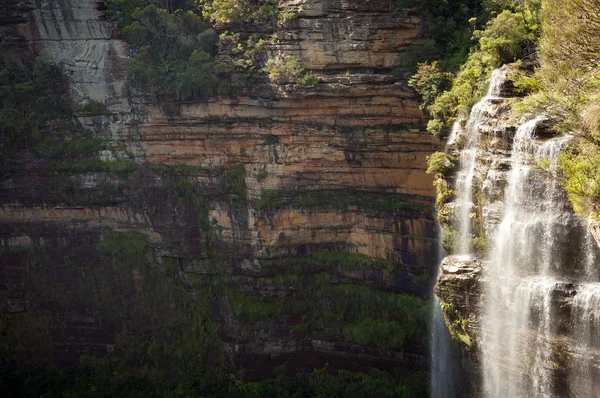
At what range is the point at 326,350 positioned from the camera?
21641 millimetres

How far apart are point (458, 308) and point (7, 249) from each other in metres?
18.7

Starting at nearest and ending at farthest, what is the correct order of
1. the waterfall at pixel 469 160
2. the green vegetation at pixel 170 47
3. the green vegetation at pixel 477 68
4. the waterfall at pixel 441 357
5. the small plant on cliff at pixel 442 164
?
the waterfall at pixel 469 160, the green vegetation at pixel 477 68, the small plant on cliff at pixel 442 164, the waterfall at pixel 441 357, the green vegetation at pixel 170 47

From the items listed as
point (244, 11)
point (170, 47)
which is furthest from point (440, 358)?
point (170, 47)

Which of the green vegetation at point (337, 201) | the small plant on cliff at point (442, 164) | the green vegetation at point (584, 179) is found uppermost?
the green vegetation at point (584, 179)

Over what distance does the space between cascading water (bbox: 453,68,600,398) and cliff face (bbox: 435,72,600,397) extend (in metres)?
0.02

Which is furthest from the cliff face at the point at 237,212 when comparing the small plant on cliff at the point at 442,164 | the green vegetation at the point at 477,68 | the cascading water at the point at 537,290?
the cascading water at the point at 537,290

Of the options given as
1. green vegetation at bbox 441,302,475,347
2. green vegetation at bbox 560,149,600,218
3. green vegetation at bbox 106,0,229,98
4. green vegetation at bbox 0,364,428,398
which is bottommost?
green vegetation at bbox 0,364,428,398

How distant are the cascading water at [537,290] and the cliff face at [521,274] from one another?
2 centimetres

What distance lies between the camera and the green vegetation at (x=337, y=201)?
65.3ft

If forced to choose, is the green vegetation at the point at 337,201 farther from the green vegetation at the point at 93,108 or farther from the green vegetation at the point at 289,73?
the green vegetation at the point at 93,108

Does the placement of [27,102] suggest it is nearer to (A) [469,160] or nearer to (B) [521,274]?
(A) [469,160]

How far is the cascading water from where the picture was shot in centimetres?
1075

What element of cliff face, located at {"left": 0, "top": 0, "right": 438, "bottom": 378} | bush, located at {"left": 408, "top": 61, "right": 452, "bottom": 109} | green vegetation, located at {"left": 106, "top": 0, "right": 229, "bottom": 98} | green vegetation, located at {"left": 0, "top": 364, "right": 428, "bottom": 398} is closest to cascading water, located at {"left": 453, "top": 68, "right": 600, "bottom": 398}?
bush, located at {"left": 408, "top": 61, "right": 452, "bottom": 109}

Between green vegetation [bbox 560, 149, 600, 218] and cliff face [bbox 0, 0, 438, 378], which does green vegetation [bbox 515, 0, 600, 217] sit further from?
cliff face [bbox 0, 0, 438, 378]
